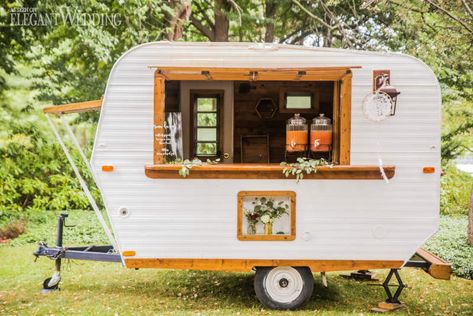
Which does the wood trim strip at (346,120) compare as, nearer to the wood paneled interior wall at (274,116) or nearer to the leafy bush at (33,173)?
the wood paneled interior wall at (274,116)

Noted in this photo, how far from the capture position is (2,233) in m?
11.5

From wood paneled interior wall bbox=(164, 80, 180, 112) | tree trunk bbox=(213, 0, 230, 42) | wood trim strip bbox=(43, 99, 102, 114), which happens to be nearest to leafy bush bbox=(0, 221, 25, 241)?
wood paneled interior wall bbox=(164, 80, 180, 112)

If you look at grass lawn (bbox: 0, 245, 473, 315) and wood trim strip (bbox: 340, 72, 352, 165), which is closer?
wood trim strip (bbox: 340, 72, 352, 165)

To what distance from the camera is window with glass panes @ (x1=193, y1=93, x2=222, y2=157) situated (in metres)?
8.11

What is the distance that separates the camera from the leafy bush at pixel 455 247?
8.45 m

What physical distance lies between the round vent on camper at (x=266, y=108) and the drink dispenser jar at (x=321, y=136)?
1.73 metres

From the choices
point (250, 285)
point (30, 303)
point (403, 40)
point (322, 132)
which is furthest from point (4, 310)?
point (403, 40)

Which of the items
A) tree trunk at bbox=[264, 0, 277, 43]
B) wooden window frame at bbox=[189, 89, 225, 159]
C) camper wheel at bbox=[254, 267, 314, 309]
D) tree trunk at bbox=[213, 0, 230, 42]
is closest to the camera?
camper wheel at bbox=[254, 267, 314, 309]

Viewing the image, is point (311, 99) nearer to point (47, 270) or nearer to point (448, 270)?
point (448, 270)

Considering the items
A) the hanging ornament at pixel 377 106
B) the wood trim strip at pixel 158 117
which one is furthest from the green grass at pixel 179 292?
the hanging ornament at pixel 377 106

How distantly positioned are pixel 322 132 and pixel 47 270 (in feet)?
17.1

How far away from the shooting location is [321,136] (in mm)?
6523

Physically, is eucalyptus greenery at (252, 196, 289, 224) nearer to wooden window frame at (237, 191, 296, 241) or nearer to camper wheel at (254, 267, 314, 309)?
wooden window frame at (237, 191, 296, 241)

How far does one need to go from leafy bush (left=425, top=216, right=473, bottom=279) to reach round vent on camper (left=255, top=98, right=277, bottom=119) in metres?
3.94
